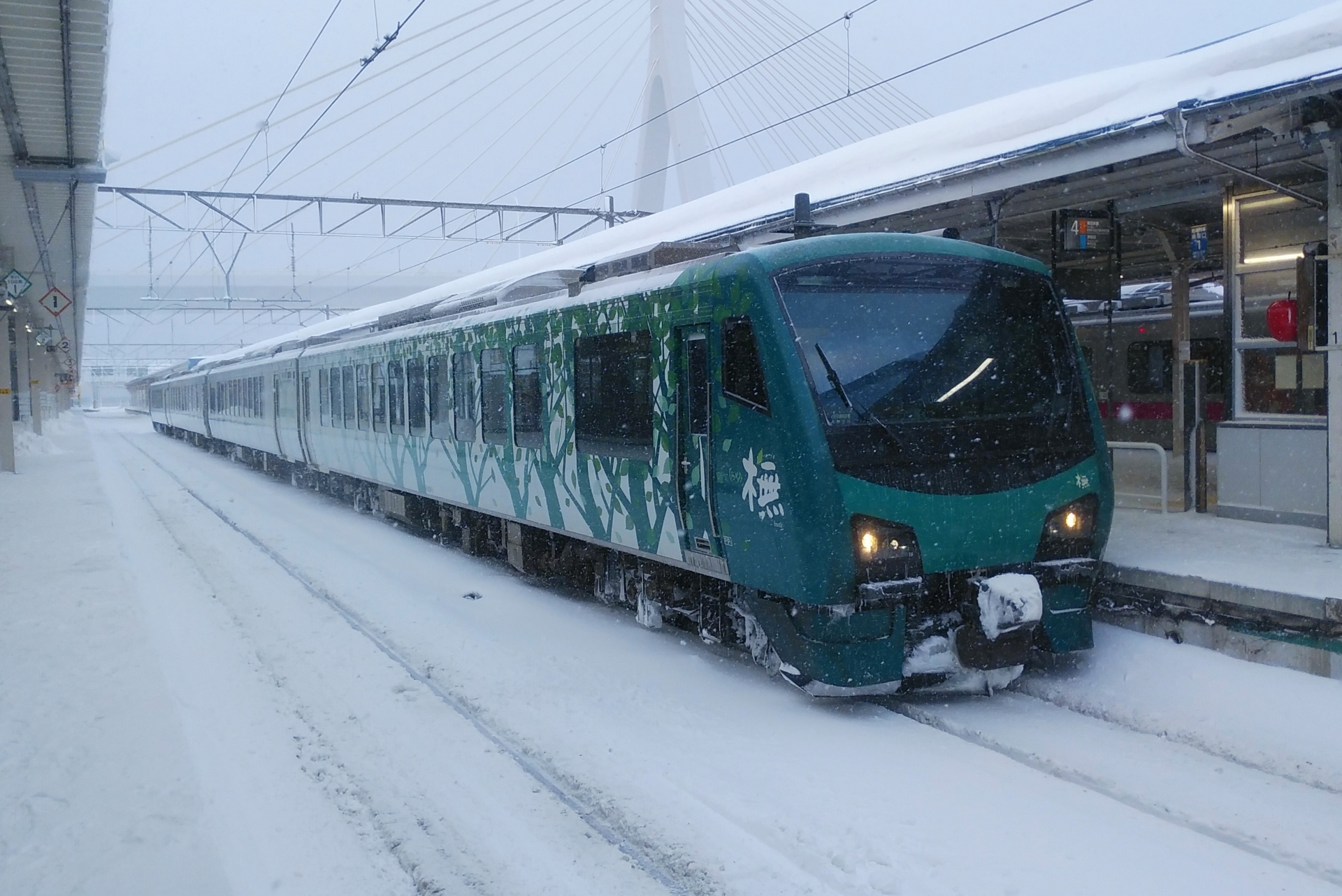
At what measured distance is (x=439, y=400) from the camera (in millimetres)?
12258

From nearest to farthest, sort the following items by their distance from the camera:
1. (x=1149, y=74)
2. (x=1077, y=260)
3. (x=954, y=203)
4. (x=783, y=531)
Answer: (x=783, y=531) → (x=1149, y=74) → (x=954, y=203) → (x=1077, y=260)

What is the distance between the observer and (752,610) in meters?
6.72

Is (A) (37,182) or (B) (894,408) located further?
(A) (37,182)

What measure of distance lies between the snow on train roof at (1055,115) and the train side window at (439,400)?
2.90 metres

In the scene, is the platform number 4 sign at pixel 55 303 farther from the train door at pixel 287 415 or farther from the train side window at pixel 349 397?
the train side window at pixel 349 397

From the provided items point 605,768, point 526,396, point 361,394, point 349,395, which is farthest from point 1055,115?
point 349,395

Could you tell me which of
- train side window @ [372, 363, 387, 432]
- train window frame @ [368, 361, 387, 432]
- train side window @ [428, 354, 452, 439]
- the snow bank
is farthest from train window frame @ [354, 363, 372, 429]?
the snow bank

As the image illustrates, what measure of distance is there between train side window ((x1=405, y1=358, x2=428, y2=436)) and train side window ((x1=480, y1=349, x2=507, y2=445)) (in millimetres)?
2177

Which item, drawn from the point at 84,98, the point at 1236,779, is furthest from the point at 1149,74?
the point at 84,98

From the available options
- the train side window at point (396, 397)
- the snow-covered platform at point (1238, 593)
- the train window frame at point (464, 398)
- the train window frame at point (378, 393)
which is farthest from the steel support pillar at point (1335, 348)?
the train window frame at point (378, 393)

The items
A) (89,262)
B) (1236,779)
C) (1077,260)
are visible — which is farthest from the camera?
(89,262)

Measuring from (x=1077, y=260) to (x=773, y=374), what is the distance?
22.8ft

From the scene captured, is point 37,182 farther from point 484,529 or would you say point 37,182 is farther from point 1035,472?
point 1035,472

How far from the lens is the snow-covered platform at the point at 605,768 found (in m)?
4.34
